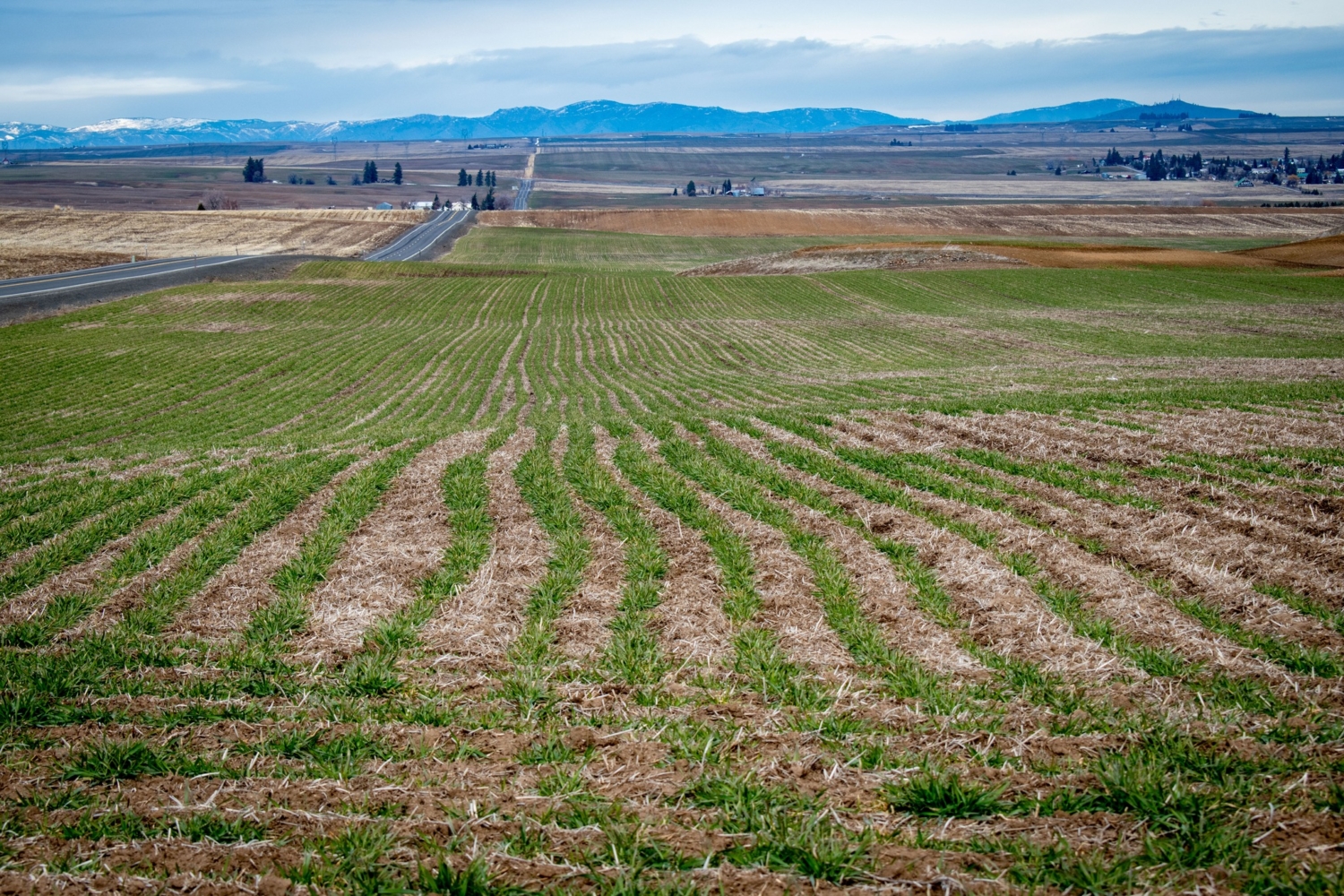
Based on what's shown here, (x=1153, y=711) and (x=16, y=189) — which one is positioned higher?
(x=16, y=189)

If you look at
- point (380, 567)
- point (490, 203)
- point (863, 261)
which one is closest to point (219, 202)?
point (490, 203)

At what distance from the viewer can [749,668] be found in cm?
605

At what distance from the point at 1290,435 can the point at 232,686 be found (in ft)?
51.1

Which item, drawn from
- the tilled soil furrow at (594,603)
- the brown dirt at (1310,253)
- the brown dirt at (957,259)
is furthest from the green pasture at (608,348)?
the brown dirt at (1310,253)

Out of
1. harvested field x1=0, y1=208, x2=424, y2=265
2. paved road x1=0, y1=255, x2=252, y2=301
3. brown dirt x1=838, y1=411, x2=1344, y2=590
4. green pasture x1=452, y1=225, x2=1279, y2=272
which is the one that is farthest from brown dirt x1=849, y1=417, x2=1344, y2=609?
harvested field x1=0, y1=208, x2=424, y2=265

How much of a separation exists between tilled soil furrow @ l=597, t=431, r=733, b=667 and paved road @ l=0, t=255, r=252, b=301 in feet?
194

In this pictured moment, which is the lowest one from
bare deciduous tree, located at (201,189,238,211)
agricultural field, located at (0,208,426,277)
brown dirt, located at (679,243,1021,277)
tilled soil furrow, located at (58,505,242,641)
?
tilled soil furrow, located at (58,505,242,641)

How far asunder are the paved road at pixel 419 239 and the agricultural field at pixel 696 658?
8102 centimetres

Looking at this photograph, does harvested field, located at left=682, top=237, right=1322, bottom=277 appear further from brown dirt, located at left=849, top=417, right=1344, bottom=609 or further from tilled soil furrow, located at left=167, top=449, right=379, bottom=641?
tilled soil furrow, located at left=167, top=449, right=379, bottom=641

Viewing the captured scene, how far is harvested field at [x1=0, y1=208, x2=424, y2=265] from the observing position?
3501 inches

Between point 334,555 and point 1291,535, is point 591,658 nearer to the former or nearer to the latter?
point 334,555

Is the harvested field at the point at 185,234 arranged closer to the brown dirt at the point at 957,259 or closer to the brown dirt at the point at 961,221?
the brown dirt at the point at 961,221

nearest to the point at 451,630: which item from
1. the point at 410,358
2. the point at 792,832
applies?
the point at 792,832

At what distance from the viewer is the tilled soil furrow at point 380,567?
6.72 metres
